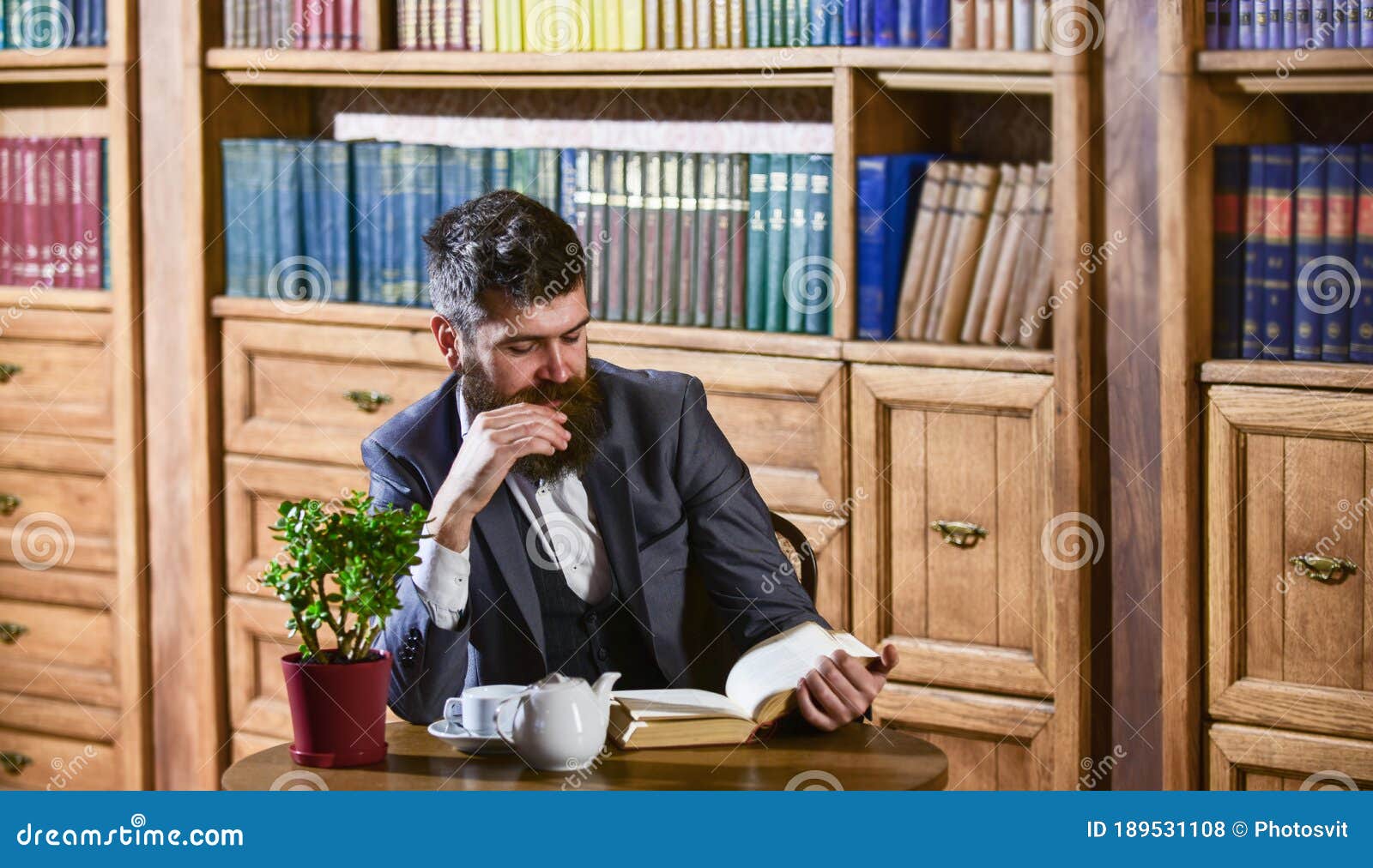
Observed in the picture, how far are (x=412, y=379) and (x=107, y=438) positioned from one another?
0.84m

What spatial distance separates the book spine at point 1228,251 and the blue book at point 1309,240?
9 cm

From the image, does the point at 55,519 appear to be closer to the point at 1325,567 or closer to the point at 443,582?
the point at 443,582

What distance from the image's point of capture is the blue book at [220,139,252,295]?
368 centimetres

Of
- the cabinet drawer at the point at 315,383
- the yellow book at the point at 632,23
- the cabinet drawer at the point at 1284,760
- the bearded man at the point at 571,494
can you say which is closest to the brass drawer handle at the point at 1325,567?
the cabinet drawer at the point at 1284,760

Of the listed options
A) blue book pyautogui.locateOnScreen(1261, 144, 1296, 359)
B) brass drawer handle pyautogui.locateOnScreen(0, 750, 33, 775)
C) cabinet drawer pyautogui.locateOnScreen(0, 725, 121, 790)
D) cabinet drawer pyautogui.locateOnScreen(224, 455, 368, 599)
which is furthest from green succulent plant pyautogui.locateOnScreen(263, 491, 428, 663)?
brass drawer handle pyautogui.locateOnScreen(0, 750, 33, 775)

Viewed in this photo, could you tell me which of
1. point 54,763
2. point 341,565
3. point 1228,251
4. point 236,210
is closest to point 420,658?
point 341,565

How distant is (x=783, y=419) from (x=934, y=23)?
75cm

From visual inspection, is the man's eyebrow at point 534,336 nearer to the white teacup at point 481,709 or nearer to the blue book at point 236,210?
the white teacup at point 481,709

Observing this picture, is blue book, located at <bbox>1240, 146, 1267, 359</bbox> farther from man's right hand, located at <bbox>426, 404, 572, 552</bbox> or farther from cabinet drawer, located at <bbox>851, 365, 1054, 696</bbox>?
man's right hand, located at <bbox>426, 404, 572, 552</bbox>

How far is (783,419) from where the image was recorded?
3.20 m

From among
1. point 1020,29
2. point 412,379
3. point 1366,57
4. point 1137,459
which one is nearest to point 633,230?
point 412,379

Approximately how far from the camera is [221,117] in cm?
373

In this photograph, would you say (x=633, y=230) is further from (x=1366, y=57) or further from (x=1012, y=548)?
(x=1366, y=57)

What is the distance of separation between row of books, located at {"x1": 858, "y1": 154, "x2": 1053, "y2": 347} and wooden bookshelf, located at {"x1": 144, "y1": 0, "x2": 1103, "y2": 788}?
0.04m
